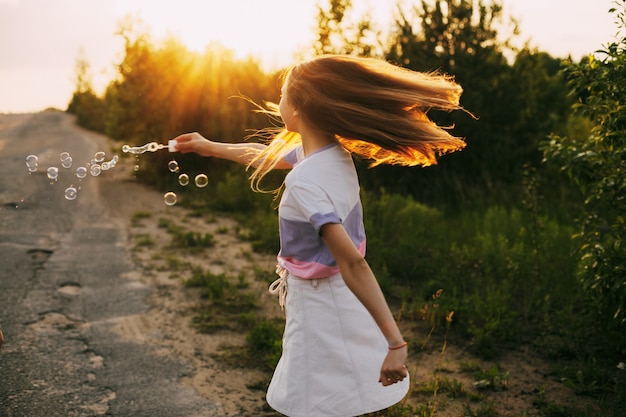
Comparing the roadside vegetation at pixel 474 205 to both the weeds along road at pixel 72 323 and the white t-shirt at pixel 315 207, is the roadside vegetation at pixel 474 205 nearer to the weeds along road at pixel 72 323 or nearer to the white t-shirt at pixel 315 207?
the weeds along road at pixel 72 323

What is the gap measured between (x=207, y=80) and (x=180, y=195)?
120 inches

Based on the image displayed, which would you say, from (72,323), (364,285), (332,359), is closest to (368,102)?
(364,285)

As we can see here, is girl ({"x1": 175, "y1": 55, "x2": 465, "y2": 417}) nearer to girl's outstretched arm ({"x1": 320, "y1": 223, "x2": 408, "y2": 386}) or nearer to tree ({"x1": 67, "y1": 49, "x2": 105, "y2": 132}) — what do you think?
girl's outstretched arm ({"x1": 320, "y1": 223, "x2": 408, "y2": 386})

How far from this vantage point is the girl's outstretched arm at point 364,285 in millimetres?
2234

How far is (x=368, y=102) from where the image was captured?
8.29 ft

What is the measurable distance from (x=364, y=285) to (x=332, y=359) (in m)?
0.37

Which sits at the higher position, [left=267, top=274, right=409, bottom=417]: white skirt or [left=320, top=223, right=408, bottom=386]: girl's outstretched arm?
[left=320, top=223, right=408, bottom=386]: girl's outstretched arm

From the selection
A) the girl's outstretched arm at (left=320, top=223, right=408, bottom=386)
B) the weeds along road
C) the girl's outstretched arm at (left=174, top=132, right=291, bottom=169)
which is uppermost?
the girl's outstretched arm at (left=174, top=132, right=291, bottom=169)

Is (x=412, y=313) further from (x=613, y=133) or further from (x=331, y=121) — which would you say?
(x=331, y=121)

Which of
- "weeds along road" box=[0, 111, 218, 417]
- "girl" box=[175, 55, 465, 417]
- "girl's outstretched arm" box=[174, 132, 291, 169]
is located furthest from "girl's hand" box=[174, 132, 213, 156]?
"weeds along road" box=[0, 111, 218, 417]

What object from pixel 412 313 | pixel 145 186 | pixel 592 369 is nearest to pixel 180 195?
pixel 145 186

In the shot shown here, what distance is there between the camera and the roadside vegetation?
4.55m

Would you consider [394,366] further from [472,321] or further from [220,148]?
[472,321]

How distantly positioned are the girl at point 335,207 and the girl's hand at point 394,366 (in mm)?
35
